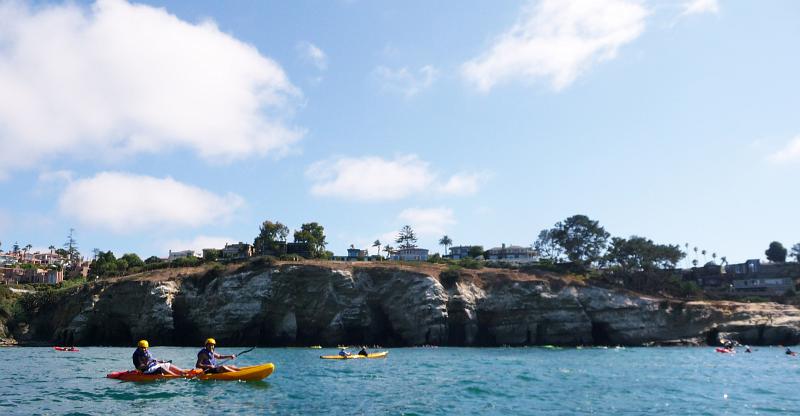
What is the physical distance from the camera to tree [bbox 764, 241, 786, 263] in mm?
133750

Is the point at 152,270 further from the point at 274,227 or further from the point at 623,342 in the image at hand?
the point at 623,342

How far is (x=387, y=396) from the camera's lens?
24219 millimetres

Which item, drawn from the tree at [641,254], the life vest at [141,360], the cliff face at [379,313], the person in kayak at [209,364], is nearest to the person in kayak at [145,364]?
the life vest at [141,360]

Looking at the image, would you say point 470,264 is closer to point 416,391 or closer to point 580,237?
point 580,237

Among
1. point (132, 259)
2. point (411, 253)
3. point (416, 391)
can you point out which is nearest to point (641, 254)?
point (411, 253)

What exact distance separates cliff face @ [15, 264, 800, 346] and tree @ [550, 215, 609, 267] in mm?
23998

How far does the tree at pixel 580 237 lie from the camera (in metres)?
101

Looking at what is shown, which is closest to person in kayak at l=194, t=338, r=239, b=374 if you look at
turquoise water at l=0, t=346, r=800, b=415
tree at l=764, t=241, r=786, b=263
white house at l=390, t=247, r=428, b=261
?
turquoise water at l=0, t=346, r=800, b=415

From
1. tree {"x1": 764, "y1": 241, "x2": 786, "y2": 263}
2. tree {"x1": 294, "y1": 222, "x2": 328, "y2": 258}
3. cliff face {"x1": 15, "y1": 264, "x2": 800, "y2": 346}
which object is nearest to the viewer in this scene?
cliff face {"x1": 15, "y1": 264, "x2": 800, "y2": 346}

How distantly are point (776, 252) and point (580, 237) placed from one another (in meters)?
64.0

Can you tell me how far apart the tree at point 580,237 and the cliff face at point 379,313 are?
24.0m

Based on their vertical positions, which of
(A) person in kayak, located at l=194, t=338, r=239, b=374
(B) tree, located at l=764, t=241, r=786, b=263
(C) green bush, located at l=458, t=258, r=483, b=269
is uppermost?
(B) tree, located at l=764, t=241, r=786, b=263

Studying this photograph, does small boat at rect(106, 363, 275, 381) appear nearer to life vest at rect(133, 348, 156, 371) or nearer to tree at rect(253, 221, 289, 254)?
life vest at rect(133, 348, 156, 371)

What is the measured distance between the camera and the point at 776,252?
442 ft
